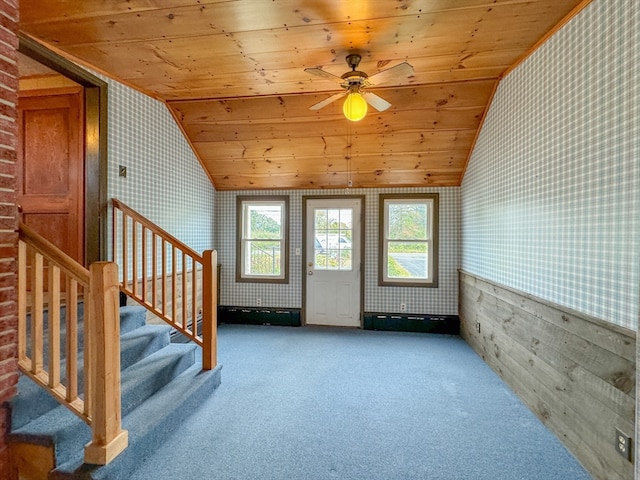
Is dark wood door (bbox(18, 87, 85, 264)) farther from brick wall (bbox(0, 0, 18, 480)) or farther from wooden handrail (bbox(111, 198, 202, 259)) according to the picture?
brick wall (bbox(0, 0, 18, 480))

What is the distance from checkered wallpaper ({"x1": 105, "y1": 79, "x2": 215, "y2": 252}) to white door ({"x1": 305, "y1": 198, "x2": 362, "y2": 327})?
1.60 meters

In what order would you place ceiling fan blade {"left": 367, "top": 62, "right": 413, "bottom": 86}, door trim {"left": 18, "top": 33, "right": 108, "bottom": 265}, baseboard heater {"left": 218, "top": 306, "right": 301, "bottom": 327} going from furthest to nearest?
baseboard heater {"left": 218, "top": 306, "right": 301, "bottom": 327} → door trim {"left": 18, "top": 33, "right": 108, "bottom": 265} → ceiling fan blade {"left": 367, "top": 62, "right": 413, "bottom": 86}

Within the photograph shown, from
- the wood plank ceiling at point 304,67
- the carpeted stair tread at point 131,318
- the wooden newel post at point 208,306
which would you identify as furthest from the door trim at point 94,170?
the wooden newel post at point 208,306

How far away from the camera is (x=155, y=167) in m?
3.83

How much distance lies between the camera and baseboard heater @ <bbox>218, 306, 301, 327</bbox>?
5.22 metres

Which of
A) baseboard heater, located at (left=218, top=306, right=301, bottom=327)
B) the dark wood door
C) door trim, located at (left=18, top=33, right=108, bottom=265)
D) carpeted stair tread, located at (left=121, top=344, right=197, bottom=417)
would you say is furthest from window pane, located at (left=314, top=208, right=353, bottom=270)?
the dark wood door

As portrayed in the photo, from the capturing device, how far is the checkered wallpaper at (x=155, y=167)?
10.8ft

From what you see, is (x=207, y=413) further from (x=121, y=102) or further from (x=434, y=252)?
(x=434, y=252)

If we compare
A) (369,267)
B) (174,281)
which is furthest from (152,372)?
(369,267)

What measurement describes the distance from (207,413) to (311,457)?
36.7 inches

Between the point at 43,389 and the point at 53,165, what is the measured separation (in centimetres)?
207

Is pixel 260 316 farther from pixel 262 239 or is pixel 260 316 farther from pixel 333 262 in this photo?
pixel 333 262

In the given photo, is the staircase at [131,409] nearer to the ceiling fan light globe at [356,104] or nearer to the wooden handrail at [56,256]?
the wooden handrail at [56,256]

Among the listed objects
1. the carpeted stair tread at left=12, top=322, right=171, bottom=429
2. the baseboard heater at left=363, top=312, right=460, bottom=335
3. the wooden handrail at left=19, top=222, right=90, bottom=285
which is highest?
the wooden handrail at left=19, top=222, right=90, bottom=285
